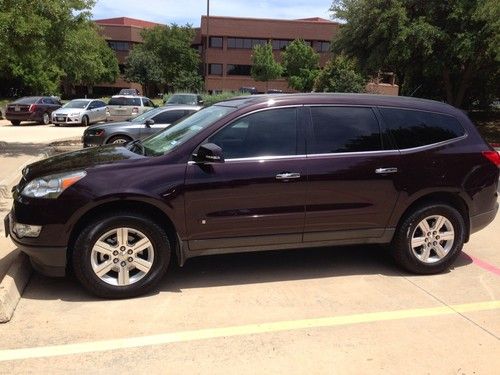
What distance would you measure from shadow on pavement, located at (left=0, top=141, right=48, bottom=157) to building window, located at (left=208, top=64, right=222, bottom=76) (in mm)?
55985

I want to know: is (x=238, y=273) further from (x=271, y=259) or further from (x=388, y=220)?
(x=388, y=220)

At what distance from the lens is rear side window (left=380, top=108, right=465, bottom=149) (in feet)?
17.5

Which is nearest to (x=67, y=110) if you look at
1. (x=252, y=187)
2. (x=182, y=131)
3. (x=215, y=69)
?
(x=182, y=131)

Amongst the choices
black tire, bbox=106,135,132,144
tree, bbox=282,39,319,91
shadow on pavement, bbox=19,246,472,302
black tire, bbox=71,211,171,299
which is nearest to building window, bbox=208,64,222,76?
tree, bbox=282,39,319,91

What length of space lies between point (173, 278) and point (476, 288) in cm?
292

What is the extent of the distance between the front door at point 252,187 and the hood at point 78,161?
2.46 feet

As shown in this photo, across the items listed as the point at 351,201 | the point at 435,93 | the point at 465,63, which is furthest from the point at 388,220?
the point at 435,93

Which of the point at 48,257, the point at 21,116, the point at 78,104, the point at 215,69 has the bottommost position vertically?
the point at 21,116

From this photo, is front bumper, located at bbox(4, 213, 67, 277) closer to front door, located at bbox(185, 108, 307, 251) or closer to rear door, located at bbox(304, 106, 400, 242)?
front door, located at bbox(185, 108, 307, 251)

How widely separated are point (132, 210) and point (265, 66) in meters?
56.8

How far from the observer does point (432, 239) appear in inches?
213

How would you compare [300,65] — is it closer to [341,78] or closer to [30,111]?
[341,78]

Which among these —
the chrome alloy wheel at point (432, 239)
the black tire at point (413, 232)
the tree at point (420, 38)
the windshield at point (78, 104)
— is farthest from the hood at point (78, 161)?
the windshield at point (78, 104)

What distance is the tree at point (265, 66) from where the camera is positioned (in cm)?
5944
